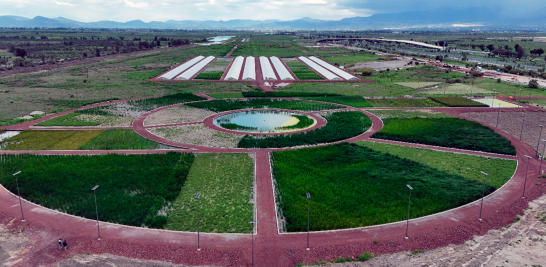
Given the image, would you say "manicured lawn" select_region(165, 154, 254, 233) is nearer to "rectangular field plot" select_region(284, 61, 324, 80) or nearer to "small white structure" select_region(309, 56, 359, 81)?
"rectangular field plot" select_region(284, 61, 324, 80)

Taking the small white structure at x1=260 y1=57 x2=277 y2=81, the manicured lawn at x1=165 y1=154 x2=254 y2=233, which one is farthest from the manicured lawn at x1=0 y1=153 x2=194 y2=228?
the small white structure at x1=260 y1=57 x2=277 y2=81

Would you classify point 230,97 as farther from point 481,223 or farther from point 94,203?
point 481,223

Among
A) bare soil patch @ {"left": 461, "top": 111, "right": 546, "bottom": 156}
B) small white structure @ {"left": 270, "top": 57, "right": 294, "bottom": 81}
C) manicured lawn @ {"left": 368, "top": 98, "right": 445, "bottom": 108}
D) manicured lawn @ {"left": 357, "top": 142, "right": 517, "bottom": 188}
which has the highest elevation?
small white structure @ {"left": 270, "top": 57, "right": 294, "bottom": 81}

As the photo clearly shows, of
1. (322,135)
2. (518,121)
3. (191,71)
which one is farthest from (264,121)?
(191,71)

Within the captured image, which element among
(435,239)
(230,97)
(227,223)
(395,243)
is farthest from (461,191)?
(230,97)

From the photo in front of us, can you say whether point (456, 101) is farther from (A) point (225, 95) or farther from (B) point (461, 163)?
(A) point (225, 95)

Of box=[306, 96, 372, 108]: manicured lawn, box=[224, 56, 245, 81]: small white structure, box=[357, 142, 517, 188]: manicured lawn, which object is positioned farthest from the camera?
box=[224, 56, 245, 81]: small white structure
